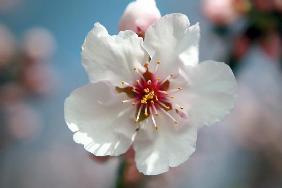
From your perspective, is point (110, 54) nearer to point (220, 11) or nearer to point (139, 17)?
point (139, 17)

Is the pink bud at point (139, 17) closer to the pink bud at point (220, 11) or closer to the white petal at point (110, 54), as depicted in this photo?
the white petal at point (110, 54)

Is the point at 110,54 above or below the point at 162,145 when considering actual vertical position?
above

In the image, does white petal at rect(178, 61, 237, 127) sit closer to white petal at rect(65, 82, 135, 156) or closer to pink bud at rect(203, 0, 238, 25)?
white petal at rect(65, 82, 135, 156)

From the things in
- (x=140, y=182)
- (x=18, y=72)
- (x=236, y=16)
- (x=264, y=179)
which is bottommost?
(x=264, y=179)

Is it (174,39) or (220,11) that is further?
(220,11)

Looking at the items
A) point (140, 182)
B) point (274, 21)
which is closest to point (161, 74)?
point (140, 182)

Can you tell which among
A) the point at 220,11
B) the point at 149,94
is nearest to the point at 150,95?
the point at 149,94

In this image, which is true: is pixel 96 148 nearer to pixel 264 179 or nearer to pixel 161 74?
pixel 161 74
